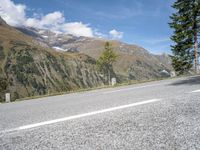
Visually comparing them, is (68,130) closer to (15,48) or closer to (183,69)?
(183,69)

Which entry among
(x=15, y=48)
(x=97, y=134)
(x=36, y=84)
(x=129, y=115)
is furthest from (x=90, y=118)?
(x=15, y=48)

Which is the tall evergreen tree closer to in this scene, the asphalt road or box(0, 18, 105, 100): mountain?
the asphalt road

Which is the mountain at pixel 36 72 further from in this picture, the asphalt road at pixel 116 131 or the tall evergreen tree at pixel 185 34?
the asphalt road at pixel 116 131

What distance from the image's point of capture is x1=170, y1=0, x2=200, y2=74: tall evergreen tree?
3020cm

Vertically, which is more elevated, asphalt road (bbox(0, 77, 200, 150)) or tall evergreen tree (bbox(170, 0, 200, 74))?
tall evergreen tree (bbox(170, 0, 200, 74))

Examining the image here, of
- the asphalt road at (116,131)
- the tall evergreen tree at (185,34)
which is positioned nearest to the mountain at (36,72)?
the tall evergreen tree at (185,34)

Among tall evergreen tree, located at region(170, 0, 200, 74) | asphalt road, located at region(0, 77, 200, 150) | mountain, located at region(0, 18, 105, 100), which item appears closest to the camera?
asphalt road, located at region(0, 77, 200, 150)

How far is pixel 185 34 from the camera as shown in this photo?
3062 centimetres

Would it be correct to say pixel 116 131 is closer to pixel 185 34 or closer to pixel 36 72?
pixel 185 34

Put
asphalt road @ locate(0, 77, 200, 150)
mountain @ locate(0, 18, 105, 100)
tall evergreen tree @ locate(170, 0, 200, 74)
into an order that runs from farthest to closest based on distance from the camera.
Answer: mountain @ locate(0, 18, 105, 100) → tall evergreen tree @ locate(170, 0, 200, 74) → asphalt road @ locate(0, 77, 200, 150)

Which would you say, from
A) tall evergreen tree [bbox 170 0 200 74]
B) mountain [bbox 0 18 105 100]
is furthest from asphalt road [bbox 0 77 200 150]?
mountain [bbox 0 18 105 100]

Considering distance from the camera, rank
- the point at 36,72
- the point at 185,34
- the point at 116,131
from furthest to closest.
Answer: the point at 36,72 < the point at 185,34 < the point at 116,131

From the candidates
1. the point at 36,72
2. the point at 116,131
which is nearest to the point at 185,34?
the point at 116,131

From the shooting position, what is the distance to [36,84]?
505ft
